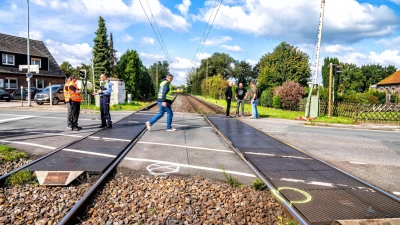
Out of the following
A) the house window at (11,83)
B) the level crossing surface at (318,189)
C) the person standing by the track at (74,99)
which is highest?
the house window at (11,83)

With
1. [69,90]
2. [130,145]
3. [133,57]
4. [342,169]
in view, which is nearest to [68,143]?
[130,145]

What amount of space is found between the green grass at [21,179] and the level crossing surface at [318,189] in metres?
3.91

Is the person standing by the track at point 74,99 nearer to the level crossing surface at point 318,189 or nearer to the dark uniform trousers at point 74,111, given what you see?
the dark uniform trousers at point 74,111

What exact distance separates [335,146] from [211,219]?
23.2 ft

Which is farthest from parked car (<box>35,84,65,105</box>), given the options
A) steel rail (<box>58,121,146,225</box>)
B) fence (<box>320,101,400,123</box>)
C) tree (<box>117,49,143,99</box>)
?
fence (<box>320,101,400,123</box>)

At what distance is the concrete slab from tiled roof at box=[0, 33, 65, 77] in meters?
38.0

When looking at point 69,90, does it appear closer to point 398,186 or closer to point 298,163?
point 298,163

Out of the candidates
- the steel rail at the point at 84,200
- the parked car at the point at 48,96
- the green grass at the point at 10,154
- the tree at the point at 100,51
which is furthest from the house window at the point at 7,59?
the steel rail at the point at 84,200

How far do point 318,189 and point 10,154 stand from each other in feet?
20.3

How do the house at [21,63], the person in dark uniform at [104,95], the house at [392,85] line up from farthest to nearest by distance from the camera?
1. the house at [392,85]
2. the house at [21,63]
3. the person in dark uniform at [104,95]

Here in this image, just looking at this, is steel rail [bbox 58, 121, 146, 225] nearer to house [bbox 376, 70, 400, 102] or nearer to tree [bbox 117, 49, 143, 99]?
tree [bbox 117, 49, 143, 99]

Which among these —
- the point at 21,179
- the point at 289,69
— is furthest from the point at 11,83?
the point at 289,69

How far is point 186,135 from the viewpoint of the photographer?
1058 centimetres

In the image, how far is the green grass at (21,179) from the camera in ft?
16.4
